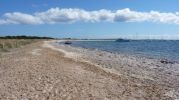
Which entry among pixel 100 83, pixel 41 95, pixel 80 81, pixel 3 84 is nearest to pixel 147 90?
pixel 100 83

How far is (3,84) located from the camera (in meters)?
16.4

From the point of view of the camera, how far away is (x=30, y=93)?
47.4 ft

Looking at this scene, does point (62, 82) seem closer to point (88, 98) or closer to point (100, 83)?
point (100, 83)

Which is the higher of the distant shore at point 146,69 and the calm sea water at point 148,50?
the distant shore at point 146,69

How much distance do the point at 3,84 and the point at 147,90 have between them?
286 inches

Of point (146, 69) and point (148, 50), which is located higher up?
point (146, 69)

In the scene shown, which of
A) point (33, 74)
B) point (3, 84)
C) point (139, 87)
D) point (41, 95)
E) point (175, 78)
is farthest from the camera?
point (175, 78)

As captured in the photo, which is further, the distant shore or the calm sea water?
the calm sea water

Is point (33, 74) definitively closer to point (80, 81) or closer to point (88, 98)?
point (80, 81)

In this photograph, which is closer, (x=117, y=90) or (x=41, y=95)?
(x=41, y=95)

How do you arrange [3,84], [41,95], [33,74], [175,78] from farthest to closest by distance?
[175,78], [33,74], [3,84], [41,95]

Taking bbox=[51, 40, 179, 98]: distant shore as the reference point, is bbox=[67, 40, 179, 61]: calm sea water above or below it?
below

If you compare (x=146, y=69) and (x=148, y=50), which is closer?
(x=146, y=69)

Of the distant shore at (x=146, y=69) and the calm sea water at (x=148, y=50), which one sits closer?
the distant shore at (x=146, y=69)
